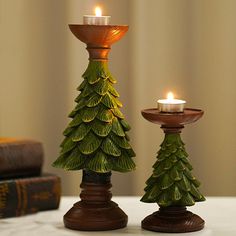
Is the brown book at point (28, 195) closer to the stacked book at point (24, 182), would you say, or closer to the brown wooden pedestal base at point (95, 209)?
the stacked book at point (24, 182)

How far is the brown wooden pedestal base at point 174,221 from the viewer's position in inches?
38.2

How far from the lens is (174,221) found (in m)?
0.97

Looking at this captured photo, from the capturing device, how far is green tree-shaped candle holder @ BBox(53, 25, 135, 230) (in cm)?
98

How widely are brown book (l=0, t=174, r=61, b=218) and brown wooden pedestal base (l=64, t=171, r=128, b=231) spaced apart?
131 millimetres

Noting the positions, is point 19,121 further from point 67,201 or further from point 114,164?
point 114,164

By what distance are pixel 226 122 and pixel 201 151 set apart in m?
0.09

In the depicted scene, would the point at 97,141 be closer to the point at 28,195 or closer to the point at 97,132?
the point at 97,132

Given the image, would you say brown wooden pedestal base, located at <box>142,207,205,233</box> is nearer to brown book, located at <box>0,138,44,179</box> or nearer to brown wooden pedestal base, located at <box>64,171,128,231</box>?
brown wooden pedestal base, located at <box>64,171,128,231</box>

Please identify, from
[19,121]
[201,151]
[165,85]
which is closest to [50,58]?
[19,121]

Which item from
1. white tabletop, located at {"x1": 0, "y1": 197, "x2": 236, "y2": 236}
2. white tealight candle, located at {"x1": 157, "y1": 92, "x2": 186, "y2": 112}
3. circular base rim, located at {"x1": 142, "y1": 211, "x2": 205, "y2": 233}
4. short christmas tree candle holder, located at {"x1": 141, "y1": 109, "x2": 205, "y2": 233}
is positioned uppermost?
white tealight candle, located at {"x1": 157, "y1": 92, "x2": 186, "y2": 112}

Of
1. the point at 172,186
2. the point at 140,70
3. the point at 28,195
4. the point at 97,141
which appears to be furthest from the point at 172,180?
the point at 140,70

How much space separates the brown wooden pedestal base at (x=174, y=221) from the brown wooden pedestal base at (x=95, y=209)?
5 centimetres

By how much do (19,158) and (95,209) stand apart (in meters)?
0.19

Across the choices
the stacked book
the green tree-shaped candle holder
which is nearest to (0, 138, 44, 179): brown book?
the stacked book
